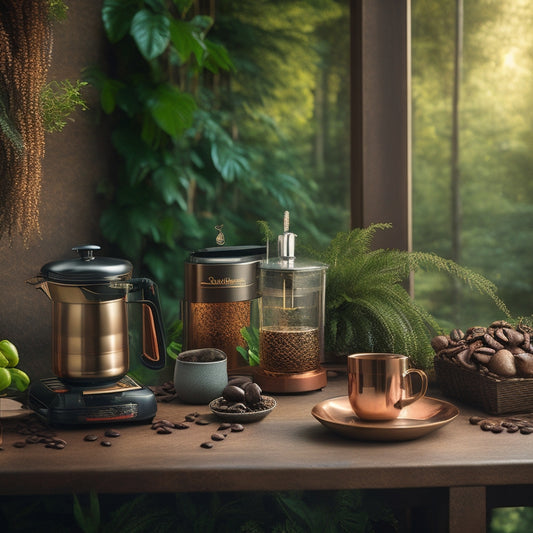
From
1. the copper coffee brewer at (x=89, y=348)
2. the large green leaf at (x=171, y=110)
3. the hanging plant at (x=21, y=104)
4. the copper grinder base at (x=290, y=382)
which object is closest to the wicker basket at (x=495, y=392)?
the copper grinder base at (x=290, y=382)

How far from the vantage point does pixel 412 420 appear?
1.10 metres

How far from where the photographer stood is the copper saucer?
102 cm

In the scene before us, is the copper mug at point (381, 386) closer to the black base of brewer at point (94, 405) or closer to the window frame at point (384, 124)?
the black base of brewer at point (94, 405)

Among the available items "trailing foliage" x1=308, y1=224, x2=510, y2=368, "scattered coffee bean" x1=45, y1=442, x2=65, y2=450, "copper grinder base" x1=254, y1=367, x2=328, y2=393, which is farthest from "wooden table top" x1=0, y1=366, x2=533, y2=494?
"trailing foliage" x1=308, y1=224, x2=510, y2=368

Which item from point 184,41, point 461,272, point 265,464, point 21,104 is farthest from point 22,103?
point 461,272

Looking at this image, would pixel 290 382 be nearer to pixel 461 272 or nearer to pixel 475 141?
pixel 461 272

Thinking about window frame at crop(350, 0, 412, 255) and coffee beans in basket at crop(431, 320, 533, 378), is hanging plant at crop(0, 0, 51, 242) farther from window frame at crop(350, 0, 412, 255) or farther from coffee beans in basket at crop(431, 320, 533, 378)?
coffee beans in basket at crop(431, 320, 533, 378)

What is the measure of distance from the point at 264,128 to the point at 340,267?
8.08ft

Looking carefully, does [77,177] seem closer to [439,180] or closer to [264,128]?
[264,128]

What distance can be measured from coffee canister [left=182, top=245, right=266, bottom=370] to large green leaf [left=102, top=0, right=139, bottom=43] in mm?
653

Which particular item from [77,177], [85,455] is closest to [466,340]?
[85,455]

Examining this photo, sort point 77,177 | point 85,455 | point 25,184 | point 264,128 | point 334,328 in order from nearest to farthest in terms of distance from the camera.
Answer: point 85,455 → point 25,184 → point 334,328 → point 77,177 → point 264,128

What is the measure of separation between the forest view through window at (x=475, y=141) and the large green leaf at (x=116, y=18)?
346 cm

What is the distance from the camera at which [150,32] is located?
1673mm
